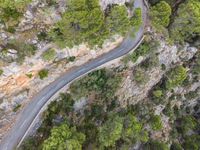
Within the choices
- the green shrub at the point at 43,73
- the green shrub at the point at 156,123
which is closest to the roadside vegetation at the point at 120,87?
the green shrub at the point at 43,73

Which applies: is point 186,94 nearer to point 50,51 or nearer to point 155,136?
point 155,136

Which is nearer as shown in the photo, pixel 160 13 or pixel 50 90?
pixel 50 90

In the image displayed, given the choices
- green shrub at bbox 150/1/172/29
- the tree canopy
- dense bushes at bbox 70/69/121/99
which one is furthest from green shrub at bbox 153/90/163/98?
the tree canopy

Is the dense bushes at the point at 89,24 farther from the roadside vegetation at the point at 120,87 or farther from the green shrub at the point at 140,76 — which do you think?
the green shrub at the point at 140,76

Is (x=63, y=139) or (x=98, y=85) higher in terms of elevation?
(x=98, y=85)

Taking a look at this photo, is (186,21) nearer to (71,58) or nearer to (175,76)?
(175,76)

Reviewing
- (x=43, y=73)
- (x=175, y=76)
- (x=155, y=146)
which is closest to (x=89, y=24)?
(x=43, y=73)

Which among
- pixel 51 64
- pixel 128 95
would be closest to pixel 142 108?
pixel 128 95

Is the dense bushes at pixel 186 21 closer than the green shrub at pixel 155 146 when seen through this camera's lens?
Yes
